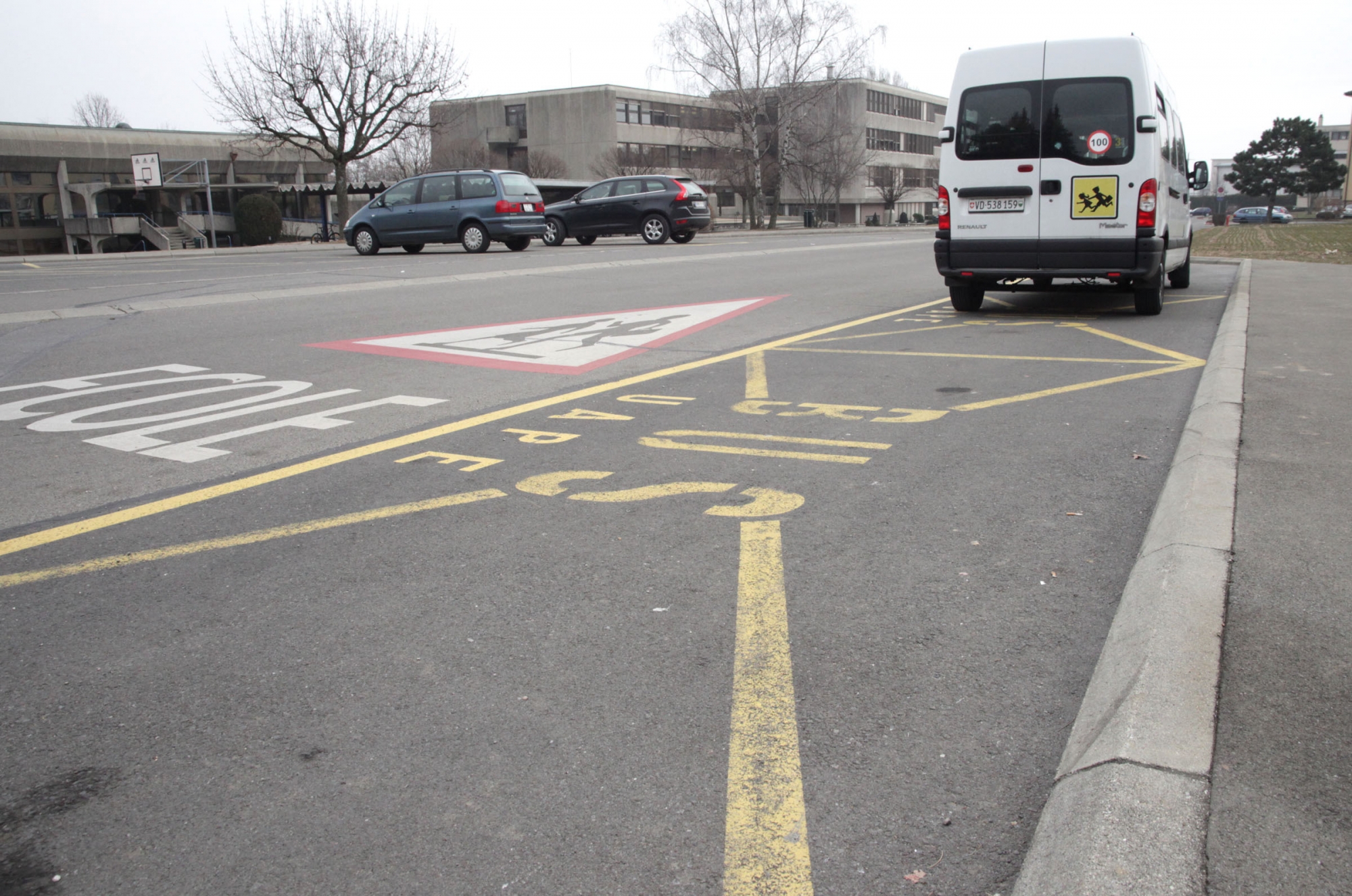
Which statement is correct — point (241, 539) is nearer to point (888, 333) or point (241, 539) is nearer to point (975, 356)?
point (975, 356)

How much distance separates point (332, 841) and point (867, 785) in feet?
3.80

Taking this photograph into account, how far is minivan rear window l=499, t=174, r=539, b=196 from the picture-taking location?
2371cm

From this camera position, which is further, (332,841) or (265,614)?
(265,614)

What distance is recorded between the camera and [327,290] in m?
14.4

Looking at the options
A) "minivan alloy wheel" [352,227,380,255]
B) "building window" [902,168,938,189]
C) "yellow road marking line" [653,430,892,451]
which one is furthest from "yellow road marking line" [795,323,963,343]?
"building window" [902,168,938,189]

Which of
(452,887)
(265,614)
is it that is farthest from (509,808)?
(265,614)

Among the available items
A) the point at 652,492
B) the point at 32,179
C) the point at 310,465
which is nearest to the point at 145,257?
the point at 310,465

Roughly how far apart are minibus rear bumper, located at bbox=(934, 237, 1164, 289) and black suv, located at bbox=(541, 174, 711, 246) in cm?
1752

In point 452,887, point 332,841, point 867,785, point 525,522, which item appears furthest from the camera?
point 525,522

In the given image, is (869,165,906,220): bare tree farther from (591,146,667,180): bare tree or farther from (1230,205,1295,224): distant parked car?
(1230,205,1295,224): distant parked car

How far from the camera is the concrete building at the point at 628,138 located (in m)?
80.8

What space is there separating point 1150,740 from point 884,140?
104m

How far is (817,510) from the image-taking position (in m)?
4.36

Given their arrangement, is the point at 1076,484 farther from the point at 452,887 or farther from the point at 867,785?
the point at 452,887
